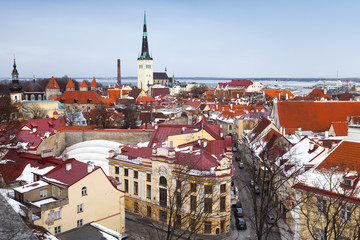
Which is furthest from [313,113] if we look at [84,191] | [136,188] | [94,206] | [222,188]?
[84,191]

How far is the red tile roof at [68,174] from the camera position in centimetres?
1952

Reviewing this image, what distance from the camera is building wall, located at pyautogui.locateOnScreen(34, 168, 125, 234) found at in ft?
61.1

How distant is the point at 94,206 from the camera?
20.2 meters

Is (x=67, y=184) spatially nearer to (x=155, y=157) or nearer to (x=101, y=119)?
(x=155, y=157)

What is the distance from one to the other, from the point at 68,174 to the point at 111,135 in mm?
17216

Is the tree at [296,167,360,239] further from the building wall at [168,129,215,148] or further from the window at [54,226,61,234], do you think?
the window at [54,226,61,234]

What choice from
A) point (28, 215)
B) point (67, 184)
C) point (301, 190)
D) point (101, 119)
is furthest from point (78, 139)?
point (301, 190)

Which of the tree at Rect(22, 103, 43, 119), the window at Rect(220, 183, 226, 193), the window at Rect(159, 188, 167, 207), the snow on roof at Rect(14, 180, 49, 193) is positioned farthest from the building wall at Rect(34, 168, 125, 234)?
the tree at Rect(22, 103, 43, 119)

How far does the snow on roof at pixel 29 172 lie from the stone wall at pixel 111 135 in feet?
43.6

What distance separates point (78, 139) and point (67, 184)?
2023 cm

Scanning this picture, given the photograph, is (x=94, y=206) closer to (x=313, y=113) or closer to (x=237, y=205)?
(x=237, y=205)

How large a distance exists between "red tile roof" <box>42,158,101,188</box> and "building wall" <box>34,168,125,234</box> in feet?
1.10

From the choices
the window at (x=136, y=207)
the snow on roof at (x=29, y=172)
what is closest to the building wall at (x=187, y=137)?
the window at (x=136, y=207)

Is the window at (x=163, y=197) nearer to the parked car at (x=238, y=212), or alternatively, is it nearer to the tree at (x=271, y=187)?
the parked car at (x=238, y=212)
